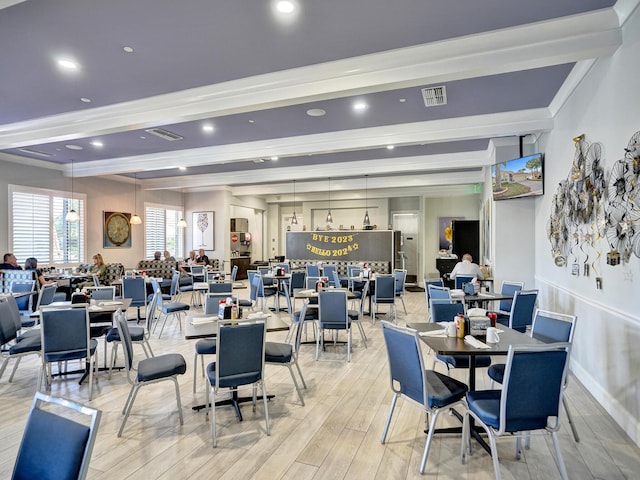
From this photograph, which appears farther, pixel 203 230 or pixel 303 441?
pixel 203 230

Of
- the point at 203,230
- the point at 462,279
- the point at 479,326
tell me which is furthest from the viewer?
the point at 203,230

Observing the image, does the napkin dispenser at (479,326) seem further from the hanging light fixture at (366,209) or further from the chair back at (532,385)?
the hanging light fixture at (366,209)

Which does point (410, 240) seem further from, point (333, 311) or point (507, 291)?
point (333, 311)

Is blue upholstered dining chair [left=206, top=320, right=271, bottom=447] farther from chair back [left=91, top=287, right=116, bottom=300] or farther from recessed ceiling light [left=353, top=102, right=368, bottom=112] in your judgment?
recessed ceiling light [left=353, top=102, right=368, bottom=112]

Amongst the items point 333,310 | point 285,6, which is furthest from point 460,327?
point 285,6

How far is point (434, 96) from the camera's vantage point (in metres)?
4.83

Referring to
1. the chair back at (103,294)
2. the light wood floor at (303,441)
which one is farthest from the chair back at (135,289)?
the light wood floor at (303,441)

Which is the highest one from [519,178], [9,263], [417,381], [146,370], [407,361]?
[519,178]

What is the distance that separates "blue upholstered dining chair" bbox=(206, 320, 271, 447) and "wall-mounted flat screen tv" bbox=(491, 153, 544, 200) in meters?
4.92

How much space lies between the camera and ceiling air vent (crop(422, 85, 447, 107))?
15.1 feet

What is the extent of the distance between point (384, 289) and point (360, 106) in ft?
10.4

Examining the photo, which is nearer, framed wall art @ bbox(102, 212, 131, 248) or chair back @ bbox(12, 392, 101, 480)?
chair back @ bbox(12, 392, 101, 480)

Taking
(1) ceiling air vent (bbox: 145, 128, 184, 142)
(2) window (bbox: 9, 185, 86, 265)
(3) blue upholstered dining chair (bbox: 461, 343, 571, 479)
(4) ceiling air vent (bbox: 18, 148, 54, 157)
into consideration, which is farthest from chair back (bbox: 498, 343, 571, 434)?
(2) window (bbox: 9, 185, 86, 265)

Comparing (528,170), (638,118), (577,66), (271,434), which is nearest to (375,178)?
(528,170)
